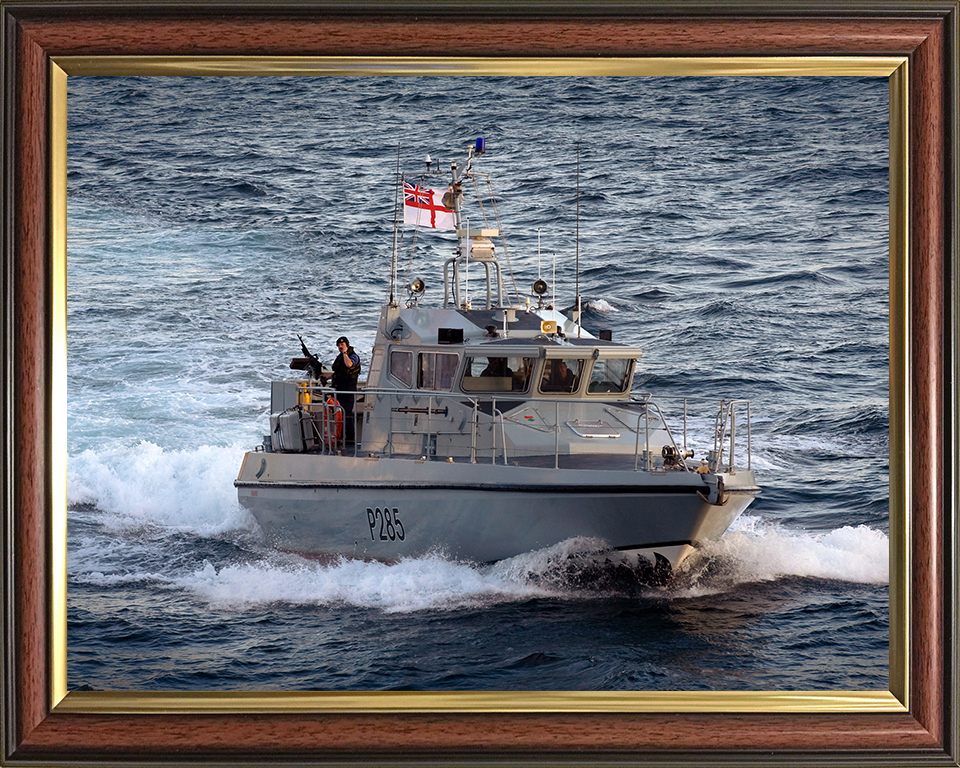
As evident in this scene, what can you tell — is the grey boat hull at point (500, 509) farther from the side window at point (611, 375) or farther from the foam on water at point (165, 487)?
the side window at point (611, 375)

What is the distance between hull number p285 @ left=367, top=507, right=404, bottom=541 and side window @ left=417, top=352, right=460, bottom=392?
1.21 metres

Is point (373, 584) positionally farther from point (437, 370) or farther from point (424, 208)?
point (424, 208)

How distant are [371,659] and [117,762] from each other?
4.61 feet

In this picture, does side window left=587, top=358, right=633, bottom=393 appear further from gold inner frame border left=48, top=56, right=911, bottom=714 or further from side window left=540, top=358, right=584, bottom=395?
gold inner frame border left=48, top=56, right=911, bottom=714

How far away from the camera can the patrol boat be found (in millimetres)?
7176

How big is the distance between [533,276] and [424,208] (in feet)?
4.07

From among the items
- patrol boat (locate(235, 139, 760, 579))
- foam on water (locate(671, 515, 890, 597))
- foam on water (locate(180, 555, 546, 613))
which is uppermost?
patrol boat (locate(235, 139, 760, 579))

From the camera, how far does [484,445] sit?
8242 mm

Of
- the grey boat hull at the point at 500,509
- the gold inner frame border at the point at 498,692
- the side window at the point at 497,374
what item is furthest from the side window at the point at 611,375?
the gold inner frame border at the point at 498,692

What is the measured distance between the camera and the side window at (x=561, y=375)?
332 inches

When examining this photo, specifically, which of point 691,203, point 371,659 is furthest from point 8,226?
point 691,203

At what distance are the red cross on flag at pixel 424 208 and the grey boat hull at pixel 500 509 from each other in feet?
5.94

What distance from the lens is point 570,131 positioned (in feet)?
17.6

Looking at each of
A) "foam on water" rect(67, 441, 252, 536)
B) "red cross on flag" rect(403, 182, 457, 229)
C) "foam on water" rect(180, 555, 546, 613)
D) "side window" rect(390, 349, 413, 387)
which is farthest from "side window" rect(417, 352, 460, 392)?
"foam on water" rect(67, 441, 252, 536)
